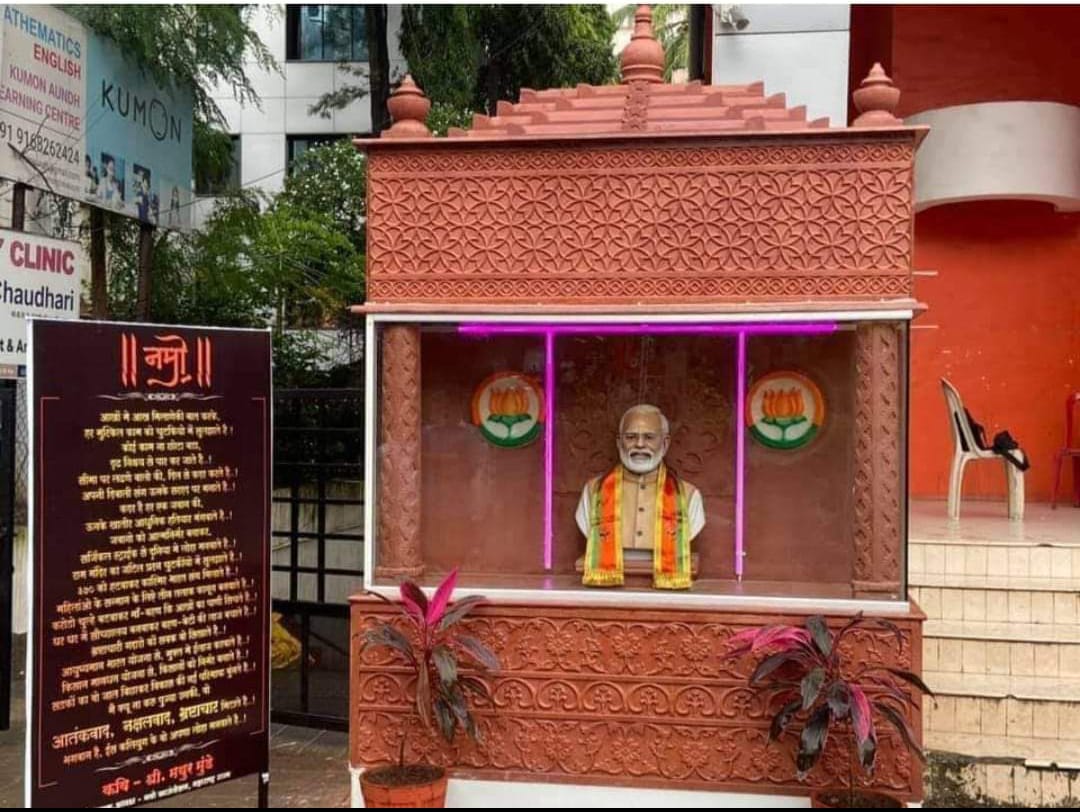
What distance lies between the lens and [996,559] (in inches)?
212

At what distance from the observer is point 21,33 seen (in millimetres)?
6102

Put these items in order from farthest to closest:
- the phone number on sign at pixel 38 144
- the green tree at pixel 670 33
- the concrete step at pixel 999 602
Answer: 1. the green tree at pixel 670 33
2. the phone number on sign at pixel 38 144
3. the concrete step at pixel 999 602

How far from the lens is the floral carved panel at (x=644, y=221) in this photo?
4262 mm

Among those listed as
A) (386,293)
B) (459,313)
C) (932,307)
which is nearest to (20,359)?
(386,293)

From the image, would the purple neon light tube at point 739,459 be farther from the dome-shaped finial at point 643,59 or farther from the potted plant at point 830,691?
the dome-shaped finial at point 643,59

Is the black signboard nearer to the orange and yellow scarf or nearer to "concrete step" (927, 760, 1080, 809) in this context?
the orange and yellow scarf

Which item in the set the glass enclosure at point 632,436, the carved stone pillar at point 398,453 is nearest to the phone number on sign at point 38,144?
the glass enclosure at point 632,436

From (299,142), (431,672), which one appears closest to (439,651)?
(431,672)

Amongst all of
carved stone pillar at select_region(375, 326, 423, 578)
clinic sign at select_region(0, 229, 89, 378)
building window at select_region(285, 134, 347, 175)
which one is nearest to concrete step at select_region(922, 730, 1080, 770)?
carved stone pillar at select_region(375, 326, 423, 578)

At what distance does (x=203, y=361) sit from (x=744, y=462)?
2.65 metres

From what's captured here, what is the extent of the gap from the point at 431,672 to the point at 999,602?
3085 mm

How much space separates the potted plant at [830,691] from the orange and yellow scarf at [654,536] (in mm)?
562

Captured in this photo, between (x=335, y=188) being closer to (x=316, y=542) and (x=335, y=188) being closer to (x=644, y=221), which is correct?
(x=316, y=542)

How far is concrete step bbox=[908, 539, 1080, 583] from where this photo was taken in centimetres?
529
